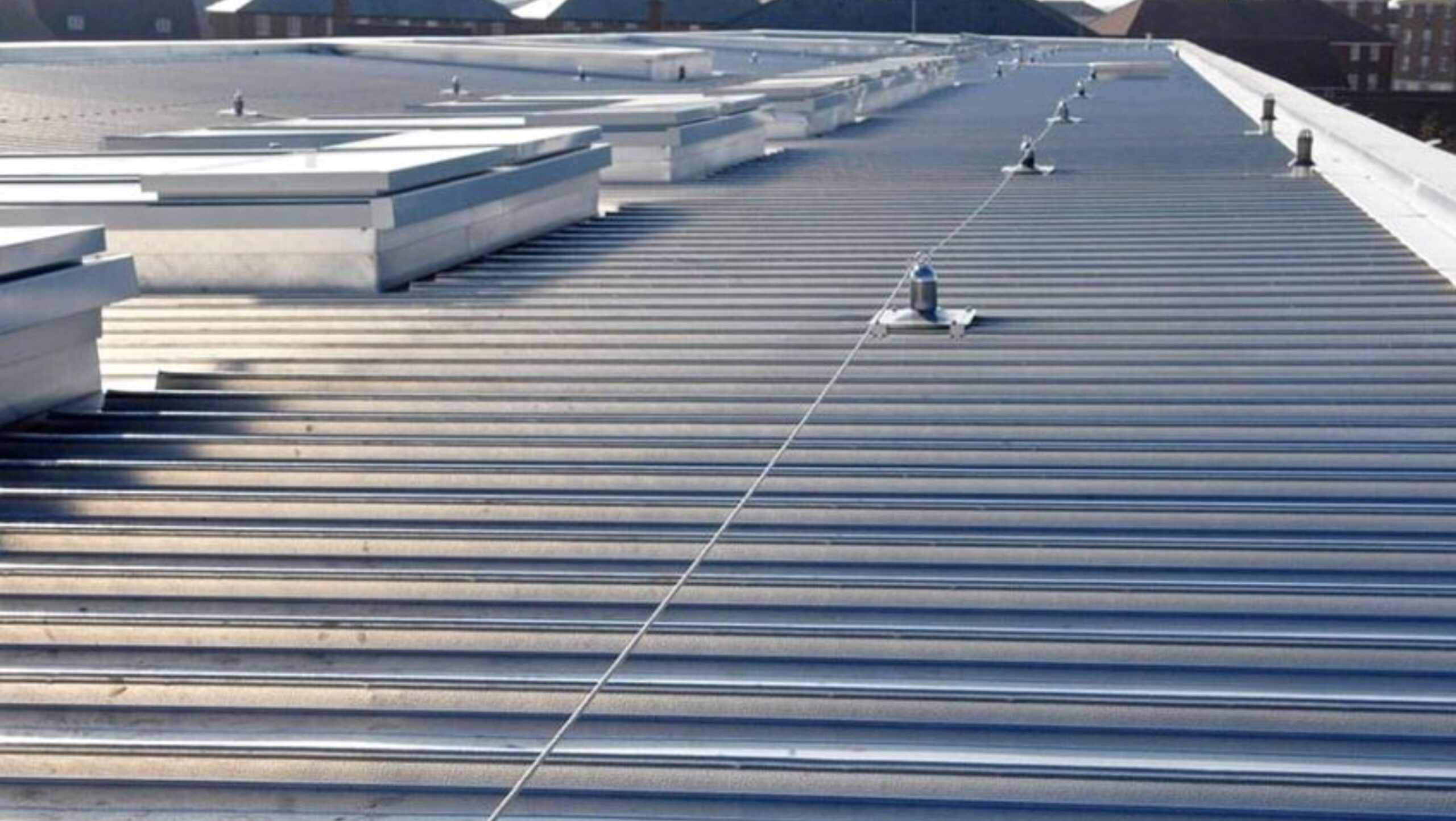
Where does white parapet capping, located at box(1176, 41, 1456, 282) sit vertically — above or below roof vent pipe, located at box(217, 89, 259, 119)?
below

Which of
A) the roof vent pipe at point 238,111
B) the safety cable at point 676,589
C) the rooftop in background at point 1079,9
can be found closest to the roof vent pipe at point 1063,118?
the roof vent pipe at point 238,111

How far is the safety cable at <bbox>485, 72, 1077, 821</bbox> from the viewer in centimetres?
443

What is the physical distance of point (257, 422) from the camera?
712 cm

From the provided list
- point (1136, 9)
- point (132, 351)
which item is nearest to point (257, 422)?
point (132, 351)

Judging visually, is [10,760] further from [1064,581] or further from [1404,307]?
[1404,307]

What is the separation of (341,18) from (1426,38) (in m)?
64.0

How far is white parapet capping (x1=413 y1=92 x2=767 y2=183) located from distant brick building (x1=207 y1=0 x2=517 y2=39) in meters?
37.9

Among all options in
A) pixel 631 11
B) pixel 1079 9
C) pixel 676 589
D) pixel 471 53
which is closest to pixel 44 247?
pixel 676 589

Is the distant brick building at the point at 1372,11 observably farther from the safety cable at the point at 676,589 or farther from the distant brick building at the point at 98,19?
the safety cable at the point at 676,589

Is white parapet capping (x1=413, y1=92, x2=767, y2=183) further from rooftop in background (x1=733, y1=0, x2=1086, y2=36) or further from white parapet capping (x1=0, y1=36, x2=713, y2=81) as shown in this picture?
rooftop in background (x1=733, y1=0, x2=1086, y2=36)

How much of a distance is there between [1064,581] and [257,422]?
2932 millimetres

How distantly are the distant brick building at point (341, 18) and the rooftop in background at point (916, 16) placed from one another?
37.7 ft

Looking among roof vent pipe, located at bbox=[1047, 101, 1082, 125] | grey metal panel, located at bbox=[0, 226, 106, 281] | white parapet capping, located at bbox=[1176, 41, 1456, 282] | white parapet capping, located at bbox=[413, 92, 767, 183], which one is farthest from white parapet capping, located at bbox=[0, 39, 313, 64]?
grey metal panel, located at bbox=[0, 226, 106, 281]

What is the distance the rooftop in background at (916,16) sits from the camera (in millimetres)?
66312
